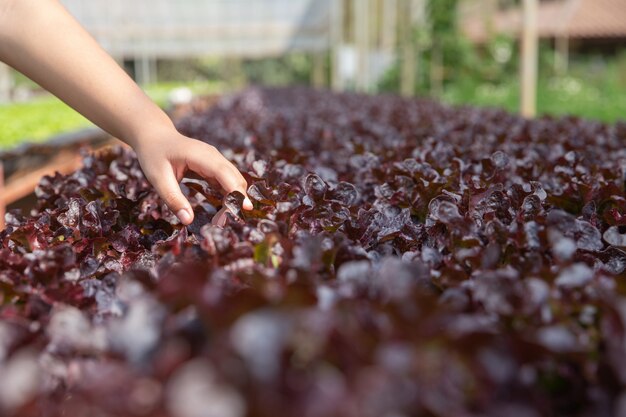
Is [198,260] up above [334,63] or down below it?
above

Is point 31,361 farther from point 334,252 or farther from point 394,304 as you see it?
point 334,252

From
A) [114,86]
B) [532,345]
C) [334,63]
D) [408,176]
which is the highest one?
[114,86]

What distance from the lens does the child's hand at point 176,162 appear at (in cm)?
174

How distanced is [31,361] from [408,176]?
1.43 m

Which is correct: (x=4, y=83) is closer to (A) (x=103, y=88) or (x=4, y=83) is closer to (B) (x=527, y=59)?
(B) (x=527, y=59)

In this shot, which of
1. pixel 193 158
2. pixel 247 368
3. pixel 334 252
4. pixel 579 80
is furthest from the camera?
pixel 579 80

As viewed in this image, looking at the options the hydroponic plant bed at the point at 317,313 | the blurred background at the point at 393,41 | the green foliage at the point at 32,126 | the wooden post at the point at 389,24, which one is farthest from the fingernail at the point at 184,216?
the wooden post at the point at 389,24

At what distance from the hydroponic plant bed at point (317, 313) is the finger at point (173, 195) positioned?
0.12 metres

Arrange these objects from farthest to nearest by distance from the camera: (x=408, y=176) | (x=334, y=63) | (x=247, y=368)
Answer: (x=334, y=63) → (x=408, y=176) → (x=247, y=368)

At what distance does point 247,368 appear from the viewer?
806 mm

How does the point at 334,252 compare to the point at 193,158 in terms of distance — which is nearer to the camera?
the point at 334,252

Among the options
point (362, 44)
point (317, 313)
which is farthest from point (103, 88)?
point (362, 44)

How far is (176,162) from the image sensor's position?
178cm

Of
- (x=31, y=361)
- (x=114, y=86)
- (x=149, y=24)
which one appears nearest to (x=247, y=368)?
(x=31, y=361)
